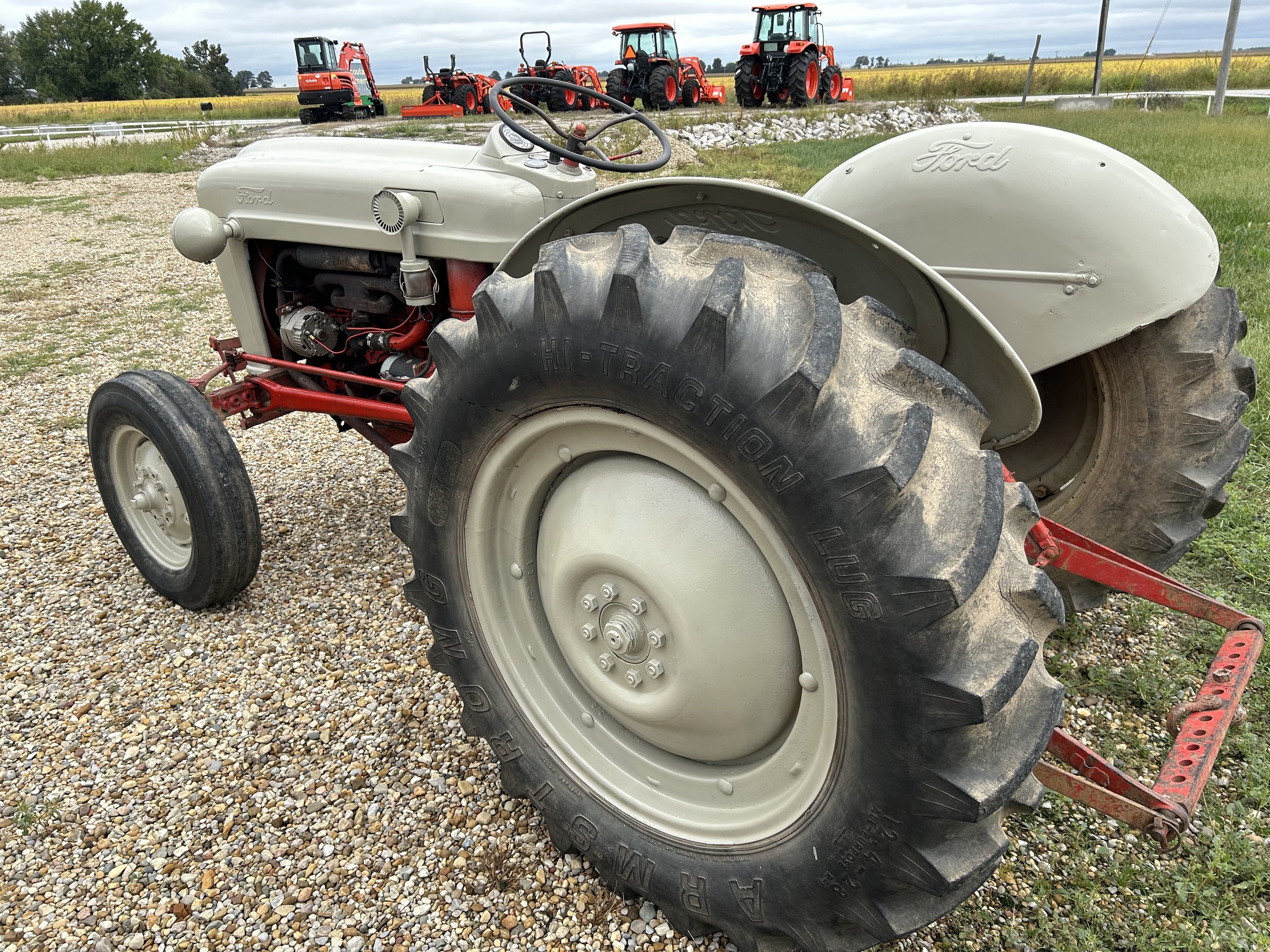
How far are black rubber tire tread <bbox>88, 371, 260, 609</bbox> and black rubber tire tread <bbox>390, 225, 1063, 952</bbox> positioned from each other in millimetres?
1500

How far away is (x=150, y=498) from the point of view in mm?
2939

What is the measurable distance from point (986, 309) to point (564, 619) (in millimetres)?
1177

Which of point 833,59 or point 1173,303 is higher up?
point 833,59

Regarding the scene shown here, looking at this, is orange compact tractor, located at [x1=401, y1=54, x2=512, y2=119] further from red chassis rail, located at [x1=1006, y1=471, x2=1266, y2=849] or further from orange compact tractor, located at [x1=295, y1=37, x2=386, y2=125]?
red chassis rail, located at [x1=1006, y1=471, x2=1266, y2=849]

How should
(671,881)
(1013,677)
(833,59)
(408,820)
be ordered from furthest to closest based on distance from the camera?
(833,59) < (408,820) < (671,881) < (1013,677)

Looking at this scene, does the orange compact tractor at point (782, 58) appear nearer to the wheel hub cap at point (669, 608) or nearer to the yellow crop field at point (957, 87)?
the yellow crop field at point (957, 87)

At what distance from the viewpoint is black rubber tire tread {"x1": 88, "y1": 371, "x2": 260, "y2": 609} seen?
269cm

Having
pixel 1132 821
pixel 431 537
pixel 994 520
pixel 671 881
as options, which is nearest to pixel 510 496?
pixel 431 537

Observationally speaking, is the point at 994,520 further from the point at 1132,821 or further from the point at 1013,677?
the point at 1132,821

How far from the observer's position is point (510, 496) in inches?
69.2

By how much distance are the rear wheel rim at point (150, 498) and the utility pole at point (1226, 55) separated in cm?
1831

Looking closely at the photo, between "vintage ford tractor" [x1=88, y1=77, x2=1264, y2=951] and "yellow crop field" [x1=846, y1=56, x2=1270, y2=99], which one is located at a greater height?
"yellow crop field" [x1=846, y1=56, x2=1270, y2=99]

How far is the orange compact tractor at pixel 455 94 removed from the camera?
23734 millimetres

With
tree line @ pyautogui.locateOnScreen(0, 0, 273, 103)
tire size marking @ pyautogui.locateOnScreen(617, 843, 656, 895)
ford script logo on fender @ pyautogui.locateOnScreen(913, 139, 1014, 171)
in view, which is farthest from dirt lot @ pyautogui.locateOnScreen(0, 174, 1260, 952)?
tree line @ pyautogui.locateOnScreen(0, 0, 273, 103)
